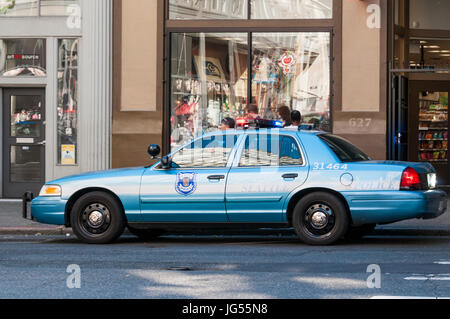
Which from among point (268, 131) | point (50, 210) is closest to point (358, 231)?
point (268, 131)

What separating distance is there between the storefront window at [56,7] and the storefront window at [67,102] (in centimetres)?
58

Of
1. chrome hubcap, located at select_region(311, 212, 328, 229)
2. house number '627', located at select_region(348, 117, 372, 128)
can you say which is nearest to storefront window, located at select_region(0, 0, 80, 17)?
house number '627', located at select_region(348, 117, 372, 128)

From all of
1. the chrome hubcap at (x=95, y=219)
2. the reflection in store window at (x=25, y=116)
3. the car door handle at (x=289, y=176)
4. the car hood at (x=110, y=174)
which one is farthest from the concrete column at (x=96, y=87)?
the car door handle at (x=289, y=176)

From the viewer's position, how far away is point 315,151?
1102cm

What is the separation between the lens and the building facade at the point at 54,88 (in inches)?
690

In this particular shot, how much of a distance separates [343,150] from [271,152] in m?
0.93

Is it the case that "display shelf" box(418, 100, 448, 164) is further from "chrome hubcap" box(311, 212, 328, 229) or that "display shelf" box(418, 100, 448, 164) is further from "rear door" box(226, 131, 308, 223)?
"chrome hubcap" box(311, 212, 328, 229)

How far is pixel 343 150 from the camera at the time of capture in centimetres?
1130

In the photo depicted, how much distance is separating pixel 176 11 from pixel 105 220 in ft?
23.9

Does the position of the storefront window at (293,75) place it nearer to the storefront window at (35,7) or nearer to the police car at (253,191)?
the storefront window at (35,7)

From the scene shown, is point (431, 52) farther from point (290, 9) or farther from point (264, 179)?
point (264, 179)

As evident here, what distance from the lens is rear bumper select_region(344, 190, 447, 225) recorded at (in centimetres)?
1052
